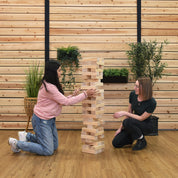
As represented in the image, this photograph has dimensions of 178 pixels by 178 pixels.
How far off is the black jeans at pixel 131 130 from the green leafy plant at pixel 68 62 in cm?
165

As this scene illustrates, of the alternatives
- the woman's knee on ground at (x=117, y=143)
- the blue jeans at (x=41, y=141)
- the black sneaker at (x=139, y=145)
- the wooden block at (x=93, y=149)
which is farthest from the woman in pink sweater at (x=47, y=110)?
the black sneaker at (x=139, y=145)

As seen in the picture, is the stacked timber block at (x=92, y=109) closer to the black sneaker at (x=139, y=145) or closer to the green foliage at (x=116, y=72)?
the black sneaker at (x=139, y=145)

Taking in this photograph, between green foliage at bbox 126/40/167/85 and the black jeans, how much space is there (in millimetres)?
1249

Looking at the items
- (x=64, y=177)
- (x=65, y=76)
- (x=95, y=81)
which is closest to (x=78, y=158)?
(x=64, y=177)

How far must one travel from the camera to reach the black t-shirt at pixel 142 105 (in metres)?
3.16

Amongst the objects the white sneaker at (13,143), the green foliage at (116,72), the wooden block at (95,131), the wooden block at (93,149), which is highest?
the green foliage at (116,72)

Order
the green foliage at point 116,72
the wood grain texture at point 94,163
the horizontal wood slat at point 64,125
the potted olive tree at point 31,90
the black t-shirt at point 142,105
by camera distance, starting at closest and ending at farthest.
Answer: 1. the wood grain texture at point 94,163
2. the black t-shirt at point 142,105
3. the potted olive tree at point 31,90
4. the green foliage at point 116,72
5. the horizontal wood slat at point 64,125

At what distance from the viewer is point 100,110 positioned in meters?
3.09

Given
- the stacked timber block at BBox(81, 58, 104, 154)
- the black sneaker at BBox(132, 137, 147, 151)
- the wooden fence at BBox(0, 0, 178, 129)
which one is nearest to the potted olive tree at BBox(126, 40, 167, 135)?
the wooden fence at BBox(0, 0, 178, 129)

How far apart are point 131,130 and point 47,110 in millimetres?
1172

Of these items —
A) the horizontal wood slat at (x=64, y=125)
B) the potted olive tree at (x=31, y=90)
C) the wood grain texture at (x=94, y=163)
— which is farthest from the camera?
the horizontal wood slat at (x=64, y=125)

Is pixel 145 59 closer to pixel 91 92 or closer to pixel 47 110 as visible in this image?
pixel 91 92

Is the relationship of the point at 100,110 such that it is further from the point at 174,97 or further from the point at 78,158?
the point at 174,97

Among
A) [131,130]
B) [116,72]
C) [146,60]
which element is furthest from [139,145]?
[146,60]
